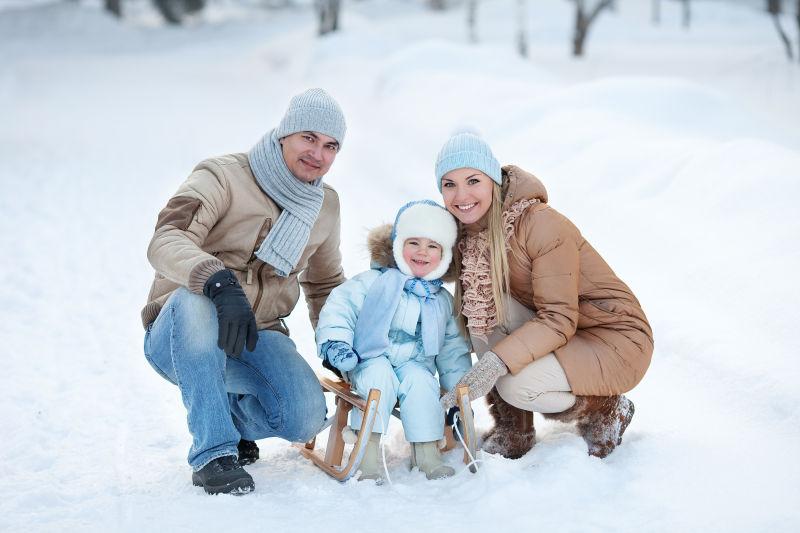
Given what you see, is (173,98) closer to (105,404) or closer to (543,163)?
(543,163)

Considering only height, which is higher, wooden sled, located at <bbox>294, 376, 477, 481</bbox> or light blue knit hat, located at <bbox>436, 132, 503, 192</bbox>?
light blue knit hat, located at <bbox>436, 132, 503, 192</bbox>

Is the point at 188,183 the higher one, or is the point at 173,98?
the point at 188,183

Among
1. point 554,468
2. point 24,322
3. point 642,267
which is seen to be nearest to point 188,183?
point 554,468

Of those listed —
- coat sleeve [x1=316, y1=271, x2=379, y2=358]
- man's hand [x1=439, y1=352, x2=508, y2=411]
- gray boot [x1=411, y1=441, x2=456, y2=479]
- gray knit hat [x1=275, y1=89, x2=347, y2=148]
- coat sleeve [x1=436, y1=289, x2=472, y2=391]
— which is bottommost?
gray boot [x1=411, y1=441, x2=456, y2=479]

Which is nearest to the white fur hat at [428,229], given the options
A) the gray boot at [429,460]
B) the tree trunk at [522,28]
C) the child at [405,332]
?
the child at [405,332]

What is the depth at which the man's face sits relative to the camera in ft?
9.70

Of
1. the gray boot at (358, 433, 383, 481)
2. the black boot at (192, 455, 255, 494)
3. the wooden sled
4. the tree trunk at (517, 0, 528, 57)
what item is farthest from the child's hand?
the tree trunk at (517, 0, 528, 57)

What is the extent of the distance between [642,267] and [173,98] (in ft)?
34.7

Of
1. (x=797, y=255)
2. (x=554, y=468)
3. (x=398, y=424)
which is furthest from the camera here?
(x=797, y=255)

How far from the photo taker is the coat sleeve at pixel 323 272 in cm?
322

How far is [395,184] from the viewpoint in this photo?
289 inches

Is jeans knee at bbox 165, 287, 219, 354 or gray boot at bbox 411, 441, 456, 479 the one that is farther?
gray boot at bbox 411, 441, 456, 479

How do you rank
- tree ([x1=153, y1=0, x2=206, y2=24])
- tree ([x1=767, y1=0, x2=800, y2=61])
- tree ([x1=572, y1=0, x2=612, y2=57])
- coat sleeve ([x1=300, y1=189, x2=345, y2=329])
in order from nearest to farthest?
coat sleeve ([x1=300, y1=189, x2=345, y2=329]), tree ([x1=767, y1=0, x2=800, y2=61]), tree ([x1=572, y1=0, x2=612, y2=57]), tree ([x1=153, y1=0, x2=206, y2=24])

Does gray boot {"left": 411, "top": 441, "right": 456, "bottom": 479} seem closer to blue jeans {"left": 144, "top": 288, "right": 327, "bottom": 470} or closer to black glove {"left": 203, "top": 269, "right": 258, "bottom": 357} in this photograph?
blue jeans {"left": 144, "top": 288, "right": 327, "bottom": 470}
